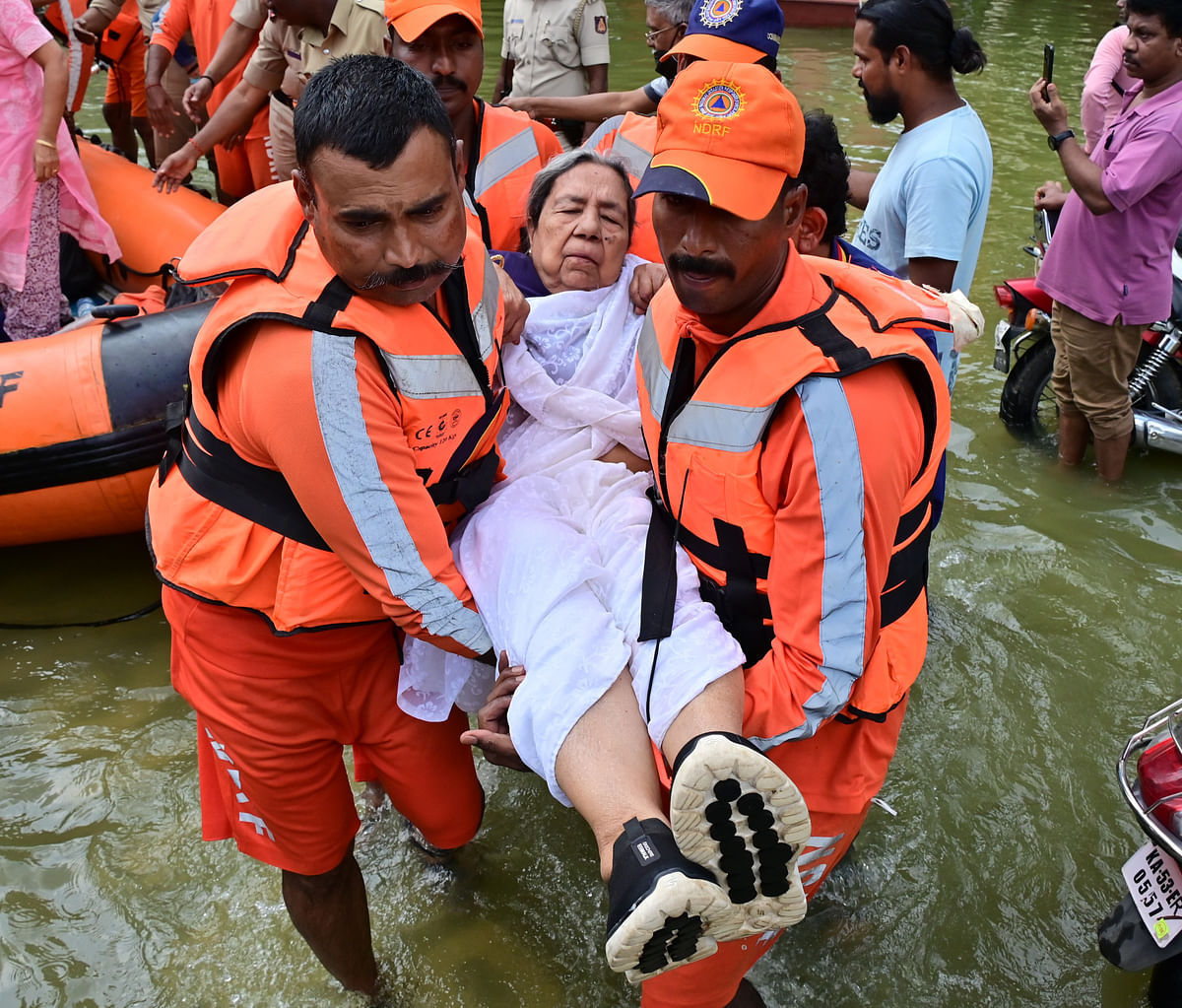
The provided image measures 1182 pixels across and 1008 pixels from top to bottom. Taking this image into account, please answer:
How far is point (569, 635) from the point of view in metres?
2.00

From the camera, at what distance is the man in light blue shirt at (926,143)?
137 inches

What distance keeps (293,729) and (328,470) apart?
0.73 meters

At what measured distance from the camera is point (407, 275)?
6.45 ft

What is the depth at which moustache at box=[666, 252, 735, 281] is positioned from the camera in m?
1.88

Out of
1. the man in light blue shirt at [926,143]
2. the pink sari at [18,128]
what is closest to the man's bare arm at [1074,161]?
the man in light blue shirt at [926,143]

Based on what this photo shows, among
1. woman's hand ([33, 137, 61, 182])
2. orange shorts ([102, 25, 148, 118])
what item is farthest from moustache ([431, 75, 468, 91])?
orange shorts ([102, 25, 148, 118])

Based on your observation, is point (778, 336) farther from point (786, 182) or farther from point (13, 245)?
point (13, 245)

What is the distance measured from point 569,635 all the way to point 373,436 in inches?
21.9

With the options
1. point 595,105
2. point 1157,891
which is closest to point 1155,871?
point 1157,891

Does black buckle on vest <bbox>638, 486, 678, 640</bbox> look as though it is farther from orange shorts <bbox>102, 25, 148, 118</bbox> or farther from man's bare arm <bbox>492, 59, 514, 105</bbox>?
orange shorts <bbox>102, 25, 148, 118</bbox>

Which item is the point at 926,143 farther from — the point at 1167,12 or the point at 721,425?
the point at 721,425

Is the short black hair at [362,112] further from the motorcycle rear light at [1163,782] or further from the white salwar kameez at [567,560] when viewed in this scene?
the motorcycle rear light at [1163,782]

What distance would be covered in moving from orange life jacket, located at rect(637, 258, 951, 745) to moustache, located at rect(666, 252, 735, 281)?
13cm

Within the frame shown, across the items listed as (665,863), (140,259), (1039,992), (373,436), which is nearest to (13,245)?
(140,259)
